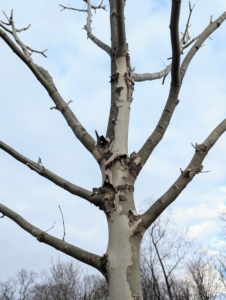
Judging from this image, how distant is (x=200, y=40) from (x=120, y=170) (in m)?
1.27

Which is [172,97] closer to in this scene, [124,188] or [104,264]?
[124,188]

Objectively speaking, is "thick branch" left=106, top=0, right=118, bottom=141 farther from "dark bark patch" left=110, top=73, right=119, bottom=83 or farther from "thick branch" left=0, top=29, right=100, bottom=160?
"thick branch" left=0, top=29, right=100, bottom=160

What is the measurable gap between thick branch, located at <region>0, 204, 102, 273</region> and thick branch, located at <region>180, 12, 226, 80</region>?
1.36 metres

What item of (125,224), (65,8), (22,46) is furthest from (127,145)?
(65,8)

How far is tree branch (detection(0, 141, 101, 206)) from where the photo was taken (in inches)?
68.3

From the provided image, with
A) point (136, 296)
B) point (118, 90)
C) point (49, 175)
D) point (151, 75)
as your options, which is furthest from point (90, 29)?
point (136, 296)

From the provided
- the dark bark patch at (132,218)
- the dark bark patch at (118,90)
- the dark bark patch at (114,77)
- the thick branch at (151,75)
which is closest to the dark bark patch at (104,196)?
the dark bark patch at (132,218)

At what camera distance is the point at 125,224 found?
5.28 feet

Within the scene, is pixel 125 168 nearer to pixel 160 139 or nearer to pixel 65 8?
pixel 160 139

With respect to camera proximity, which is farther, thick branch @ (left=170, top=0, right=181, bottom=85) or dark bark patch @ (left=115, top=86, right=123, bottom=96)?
dark bark patch @ (left=115, top=86, right=123, bottom=96)

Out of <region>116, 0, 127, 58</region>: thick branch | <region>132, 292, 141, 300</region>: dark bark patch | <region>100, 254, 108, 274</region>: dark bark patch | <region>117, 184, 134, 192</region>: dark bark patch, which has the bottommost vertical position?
<region>132, 292, 141, 300</region>: dark bark patch

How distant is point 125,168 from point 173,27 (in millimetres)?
800

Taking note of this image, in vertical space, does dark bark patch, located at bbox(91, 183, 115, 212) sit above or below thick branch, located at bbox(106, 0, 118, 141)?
below

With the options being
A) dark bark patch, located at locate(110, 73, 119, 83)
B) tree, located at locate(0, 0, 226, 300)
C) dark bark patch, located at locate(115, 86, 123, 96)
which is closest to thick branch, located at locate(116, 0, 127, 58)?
tree, located at locate(0, 0, 226, 300)
